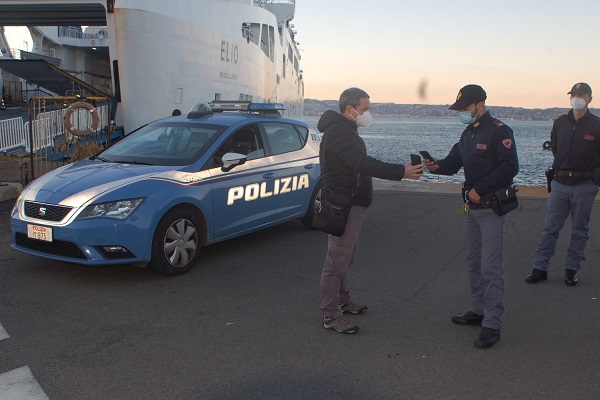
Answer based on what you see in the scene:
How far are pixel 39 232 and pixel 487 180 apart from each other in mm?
3988

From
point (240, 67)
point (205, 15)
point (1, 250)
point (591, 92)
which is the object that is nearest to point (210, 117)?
point (1, 250)

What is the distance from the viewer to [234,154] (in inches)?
243

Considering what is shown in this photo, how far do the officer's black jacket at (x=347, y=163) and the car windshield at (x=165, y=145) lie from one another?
2.28m

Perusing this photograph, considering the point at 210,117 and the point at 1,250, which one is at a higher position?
the point at 210,117

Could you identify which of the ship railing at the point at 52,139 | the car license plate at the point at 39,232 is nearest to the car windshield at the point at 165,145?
the car license plate at the point at 39,232

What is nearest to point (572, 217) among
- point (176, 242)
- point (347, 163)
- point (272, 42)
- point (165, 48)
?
point (347, 163)

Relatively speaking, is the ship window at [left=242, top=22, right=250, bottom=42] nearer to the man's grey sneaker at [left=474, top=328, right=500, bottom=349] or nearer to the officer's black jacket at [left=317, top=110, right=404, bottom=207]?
the officer's black jacket at [left=317, top=110, right=404, bottom=207]

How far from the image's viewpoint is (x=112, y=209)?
209 inches

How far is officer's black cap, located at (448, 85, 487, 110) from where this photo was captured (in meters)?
4.29

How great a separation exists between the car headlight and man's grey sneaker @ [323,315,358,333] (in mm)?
2168

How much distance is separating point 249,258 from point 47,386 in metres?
3.33

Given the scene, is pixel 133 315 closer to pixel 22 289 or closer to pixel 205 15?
pixel 22 289

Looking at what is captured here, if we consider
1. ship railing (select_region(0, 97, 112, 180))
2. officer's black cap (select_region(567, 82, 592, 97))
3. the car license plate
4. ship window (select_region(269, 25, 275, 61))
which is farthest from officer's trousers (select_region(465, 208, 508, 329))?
ship window (select_region(269, 25, 275, 61))

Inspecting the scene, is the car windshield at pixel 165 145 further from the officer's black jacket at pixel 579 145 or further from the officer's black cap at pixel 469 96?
the officer's black jacket at pixel 579 145
